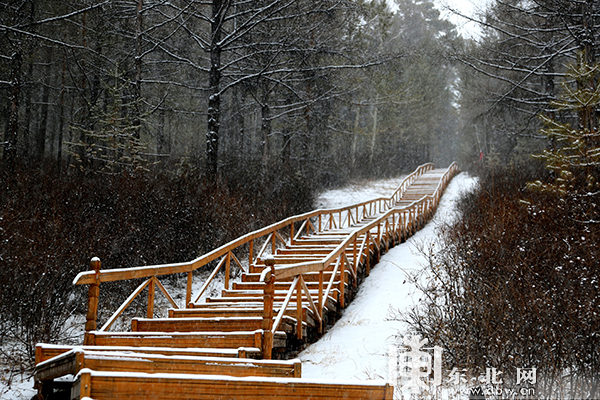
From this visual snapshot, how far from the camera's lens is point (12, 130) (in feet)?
39.6

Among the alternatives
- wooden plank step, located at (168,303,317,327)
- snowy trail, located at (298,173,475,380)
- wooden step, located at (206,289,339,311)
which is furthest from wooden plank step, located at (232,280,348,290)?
wooden plank step, located at (168,303,317,327)

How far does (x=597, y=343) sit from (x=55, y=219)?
806 centimetres

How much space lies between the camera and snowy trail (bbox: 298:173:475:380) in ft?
19.6

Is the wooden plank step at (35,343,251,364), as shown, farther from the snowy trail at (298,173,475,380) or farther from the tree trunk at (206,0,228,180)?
the tree trunk at (206,0,228,180)

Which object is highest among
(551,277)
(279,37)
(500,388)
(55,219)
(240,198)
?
(279,37)

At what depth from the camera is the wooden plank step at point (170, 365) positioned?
4.21m

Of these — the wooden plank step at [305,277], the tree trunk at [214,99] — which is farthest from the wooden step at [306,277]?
the tree trunk at [214,99]

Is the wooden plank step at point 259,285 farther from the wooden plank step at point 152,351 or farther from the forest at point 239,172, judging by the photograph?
the wooden plank step at point 152,351

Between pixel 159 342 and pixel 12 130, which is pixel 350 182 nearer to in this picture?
pixel 12 130

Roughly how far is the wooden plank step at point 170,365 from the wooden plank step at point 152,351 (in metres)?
0.21

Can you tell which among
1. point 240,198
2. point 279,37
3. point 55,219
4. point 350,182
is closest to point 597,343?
point 55,219

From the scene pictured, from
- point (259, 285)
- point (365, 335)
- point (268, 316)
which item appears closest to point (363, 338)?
point (365, 335)

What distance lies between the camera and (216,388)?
386 cm

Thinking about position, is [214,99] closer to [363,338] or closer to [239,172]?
[239,172]
